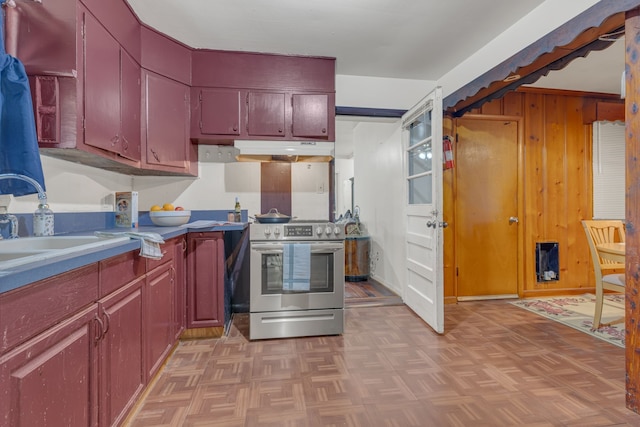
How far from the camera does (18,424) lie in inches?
32.5

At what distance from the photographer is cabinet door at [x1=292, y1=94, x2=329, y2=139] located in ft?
9.45

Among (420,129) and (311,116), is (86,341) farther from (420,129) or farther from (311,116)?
(420,129)

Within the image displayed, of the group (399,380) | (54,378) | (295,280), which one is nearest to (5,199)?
(54,378)

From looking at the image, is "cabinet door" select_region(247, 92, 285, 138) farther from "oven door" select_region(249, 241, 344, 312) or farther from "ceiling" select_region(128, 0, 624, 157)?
"oven door" select_region(249, 241, 344, 312)

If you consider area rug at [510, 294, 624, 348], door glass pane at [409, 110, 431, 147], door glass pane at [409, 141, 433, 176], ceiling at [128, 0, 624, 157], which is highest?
ceiling at [128, 0, 624, 157]

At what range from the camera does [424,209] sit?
111 inches

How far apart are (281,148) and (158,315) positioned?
65.2 inches

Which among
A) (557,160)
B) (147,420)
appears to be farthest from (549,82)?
(147,420)

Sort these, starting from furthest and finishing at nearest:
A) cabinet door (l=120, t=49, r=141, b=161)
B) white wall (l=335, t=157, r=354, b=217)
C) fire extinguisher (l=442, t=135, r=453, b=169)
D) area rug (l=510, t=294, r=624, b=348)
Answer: white wall (l=335, t=157, r=354, b=217) → fire extinguisher (l=442, t=135, r=453, b=169) → area rug (l=510, t=294, r=624, b=348) → cabinet door (l=120, t=49, r=141, b=161)

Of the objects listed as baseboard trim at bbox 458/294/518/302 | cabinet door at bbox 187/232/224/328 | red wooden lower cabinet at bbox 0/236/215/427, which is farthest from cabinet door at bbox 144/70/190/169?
baseboard trim at bbox 458/294/518/302

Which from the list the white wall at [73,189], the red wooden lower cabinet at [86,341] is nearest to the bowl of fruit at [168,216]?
the white wall at [73,189]

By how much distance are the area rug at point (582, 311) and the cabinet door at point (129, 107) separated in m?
3.89

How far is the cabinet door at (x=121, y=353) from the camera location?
1263 mm

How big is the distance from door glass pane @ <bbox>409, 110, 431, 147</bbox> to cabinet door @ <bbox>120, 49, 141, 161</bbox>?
7.83 ft
